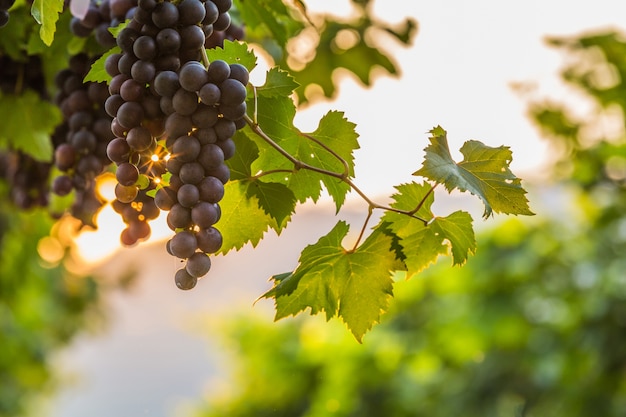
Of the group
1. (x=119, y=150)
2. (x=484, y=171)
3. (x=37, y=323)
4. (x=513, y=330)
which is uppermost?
(x=37, y=323)

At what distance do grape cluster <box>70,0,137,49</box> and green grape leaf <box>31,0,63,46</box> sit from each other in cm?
9

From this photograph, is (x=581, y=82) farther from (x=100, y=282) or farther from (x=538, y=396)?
(x=100, y=282)

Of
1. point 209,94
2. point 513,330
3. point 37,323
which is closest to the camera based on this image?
point 209,94

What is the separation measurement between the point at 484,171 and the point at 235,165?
18 centimetres

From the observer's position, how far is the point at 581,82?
2512 mm

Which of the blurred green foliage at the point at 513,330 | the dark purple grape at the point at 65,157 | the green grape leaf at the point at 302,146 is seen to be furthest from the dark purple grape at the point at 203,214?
the blurred green foliage at the point at 513,330

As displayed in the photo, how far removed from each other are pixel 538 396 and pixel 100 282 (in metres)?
1.76

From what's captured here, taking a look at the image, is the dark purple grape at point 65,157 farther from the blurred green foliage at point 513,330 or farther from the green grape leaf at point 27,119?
the blurred green foliage at point 513,330

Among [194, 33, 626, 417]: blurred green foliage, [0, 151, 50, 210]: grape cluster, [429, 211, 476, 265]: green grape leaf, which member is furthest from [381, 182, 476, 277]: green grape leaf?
[194, 33, 626, 417]: blurred green foliage

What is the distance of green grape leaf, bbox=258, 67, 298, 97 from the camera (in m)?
0.58

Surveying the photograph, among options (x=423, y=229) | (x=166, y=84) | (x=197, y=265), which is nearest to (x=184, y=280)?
(x=197, y=265)

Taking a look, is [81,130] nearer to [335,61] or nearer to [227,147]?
[227,147]

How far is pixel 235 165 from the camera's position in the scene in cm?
57

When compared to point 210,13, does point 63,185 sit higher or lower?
higher
